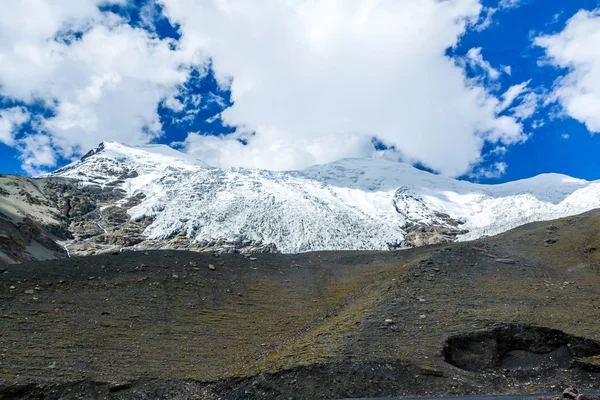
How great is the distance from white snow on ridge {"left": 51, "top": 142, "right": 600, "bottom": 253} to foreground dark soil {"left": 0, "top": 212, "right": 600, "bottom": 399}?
49.5 metres

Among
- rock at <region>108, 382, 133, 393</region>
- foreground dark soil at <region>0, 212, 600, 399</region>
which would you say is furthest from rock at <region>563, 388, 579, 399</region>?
rock at <region>108, 382, 133, 393</region>

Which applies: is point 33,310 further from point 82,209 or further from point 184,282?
point 82,209

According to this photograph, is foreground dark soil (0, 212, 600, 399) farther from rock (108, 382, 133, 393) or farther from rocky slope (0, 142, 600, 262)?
rocky slope (0, 142, 600, 262)

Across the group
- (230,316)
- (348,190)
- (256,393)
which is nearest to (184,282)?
(230,316)

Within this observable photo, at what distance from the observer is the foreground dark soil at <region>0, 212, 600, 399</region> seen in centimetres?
1248

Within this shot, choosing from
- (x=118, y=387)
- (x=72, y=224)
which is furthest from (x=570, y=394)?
(x=72, y=224)

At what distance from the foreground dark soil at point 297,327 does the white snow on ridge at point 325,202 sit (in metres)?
49.5

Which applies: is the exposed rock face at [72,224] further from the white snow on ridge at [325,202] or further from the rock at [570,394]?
the rock at [570,394]

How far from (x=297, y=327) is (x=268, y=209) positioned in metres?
65.0

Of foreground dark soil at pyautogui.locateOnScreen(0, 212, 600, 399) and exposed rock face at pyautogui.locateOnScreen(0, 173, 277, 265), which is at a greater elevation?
exposed rock face at pyautogui.locateOnScreen(0, 173, 277, 265)

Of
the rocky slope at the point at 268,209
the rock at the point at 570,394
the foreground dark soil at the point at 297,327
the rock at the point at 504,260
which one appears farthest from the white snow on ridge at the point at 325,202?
the rock at the point at 570,394

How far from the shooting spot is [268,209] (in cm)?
8269

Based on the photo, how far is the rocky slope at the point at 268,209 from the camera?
238 ft

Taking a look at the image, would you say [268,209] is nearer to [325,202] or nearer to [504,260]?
[325,202]
